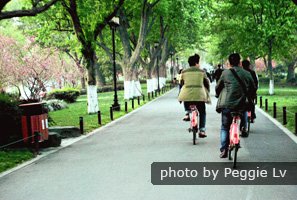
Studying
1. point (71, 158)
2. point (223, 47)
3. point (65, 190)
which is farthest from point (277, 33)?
point (65, 190)

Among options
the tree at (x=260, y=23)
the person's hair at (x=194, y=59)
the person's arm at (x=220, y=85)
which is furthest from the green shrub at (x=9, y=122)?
the tree at (x=260, y=23)

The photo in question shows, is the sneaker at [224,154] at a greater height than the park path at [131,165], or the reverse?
the sneaker at [224,154]

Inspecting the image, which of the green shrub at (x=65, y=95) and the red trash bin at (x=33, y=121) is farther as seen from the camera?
the green shrub at (x=65, y=95)

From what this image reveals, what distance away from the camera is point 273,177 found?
6.78m

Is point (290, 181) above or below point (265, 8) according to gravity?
below

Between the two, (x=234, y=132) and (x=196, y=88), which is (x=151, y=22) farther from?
(x=234, y=132)

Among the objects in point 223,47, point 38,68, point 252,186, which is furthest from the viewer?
point 223,47

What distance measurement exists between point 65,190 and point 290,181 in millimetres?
3474

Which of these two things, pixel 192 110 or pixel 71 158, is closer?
pixel 71 158

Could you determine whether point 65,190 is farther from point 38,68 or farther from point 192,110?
point 38,68

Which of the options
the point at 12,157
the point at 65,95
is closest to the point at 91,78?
the point at 12,157

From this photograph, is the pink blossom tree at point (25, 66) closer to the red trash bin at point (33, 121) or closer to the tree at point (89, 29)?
the tree at point (89, 29)

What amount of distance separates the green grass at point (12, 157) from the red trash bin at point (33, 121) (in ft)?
1.69

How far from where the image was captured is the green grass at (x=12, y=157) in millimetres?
8920
